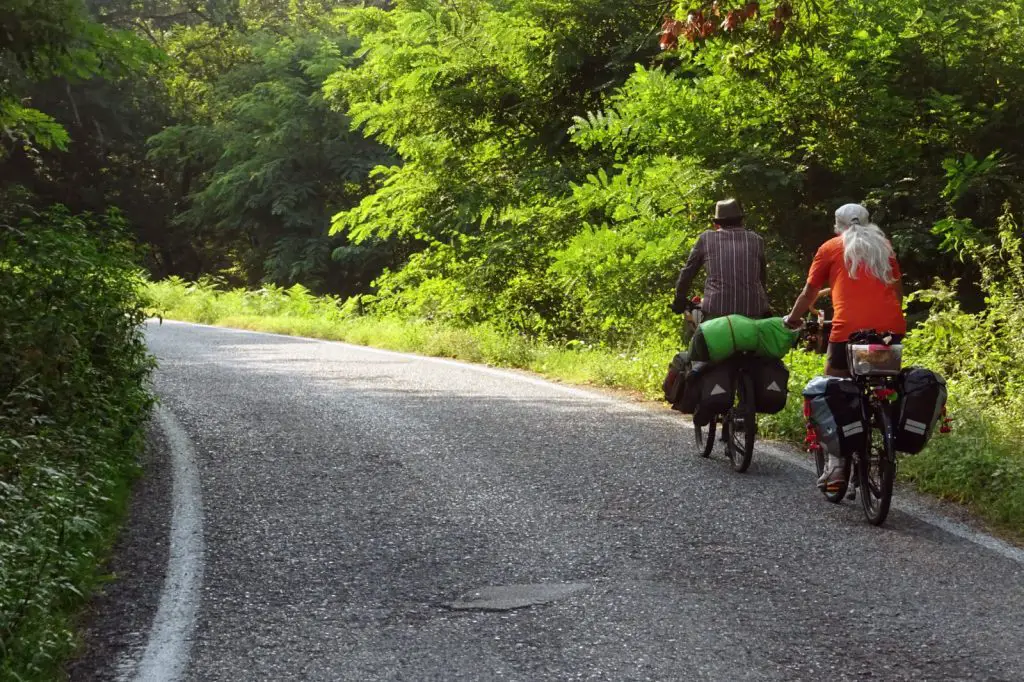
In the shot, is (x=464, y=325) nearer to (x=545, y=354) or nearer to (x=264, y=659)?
(x=545, y=354)

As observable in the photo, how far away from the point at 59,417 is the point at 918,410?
569 centimetres

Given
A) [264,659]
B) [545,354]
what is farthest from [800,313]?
[545,354]

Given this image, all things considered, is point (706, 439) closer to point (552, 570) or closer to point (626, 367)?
point (552, 570)

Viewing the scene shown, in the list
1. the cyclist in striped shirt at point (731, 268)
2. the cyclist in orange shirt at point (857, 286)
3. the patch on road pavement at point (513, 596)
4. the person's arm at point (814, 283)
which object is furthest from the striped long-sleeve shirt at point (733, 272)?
the patch on road pavement at point (513, 596)

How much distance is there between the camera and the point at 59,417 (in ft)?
27.6

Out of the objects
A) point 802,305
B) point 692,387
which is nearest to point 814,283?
point 802,305

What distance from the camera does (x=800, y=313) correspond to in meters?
8.04

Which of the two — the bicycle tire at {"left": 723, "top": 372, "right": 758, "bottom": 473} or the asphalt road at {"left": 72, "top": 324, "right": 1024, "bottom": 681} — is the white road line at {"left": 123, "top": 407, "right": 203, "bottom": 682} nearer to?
the asphalt road at {"left": 72, "top": 324, "right": 1024, "bottom": 681}

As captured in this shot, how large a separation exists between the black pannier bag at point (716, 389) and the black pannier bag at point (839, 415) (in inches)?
47.6

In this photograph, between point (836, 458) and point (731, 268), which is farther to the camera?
point (731, 268)

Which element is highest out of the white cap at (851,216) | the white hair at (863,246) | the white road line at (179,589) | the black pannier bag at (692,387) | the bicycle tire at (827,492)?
the white cap at (851,216)

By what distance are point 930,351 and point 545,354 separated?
20.4 ft

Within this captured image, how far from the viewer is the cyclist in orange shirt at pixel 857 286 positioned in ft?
24.4

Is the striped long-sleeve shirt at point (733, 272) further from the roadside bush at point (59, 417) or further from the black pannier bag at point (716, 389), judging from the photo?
the roadside bush at point (59, 417)
